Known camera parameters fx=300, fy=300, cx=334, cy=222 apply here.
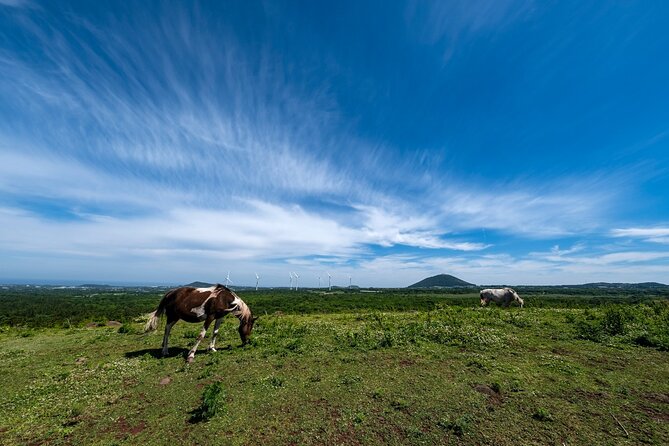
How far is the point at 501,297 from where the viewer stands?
119ft

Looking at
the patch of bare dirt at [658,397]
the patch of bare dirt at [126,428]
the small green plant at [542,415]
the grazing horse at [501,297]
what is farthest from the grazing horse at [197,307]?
the grazing horse at [501,297]

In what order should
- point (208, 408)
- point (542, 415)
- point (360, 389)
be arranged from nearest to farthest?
point (542, 415)
point (208, 408)
point (360, 389)

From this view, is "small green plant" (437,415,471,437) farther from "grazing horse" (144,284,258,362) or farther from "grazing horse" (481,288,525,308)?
"grazing horse" (481,288,525,308)

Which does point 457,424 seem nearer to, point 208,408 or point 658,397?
point 208,408

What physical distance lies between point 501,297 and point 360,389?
32.3m

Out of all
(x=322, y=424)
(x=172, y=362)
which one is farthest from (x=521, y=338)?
(x=172, y=362)

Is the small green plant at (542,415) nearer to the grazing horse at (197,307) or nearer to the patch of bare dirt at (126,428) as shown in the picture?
the patch of bare dirt at (126,428)

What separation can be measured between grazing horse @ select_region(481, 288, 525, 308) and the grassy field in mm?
18523

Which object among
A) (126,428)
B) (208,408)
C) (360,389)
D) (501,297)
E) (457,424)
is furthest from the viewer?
(501,297)

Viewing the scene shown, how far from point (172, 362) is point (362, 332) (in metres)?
10.1

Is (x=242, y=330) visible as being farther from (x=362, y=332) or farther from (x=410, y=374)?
(x=410, y=374)

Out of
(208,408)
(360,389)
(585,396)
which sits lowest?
(208,408)

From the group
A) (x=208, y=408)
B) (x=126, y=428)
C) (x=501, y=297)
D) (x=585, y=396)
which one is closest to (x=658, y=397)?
(x=585, y=396)

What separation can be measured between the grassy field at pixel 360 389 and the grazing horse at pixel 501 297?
18523 mm
